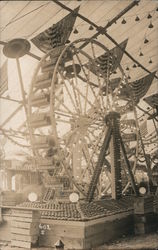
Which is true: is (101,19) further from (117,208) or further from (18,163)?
(18,163)

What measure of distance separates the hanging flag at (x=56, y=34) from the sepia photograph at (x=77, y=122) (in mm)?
38

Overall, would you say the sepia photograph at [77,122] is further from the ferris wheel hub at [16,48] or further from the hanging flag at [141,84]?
the hanging flag at [141,84]

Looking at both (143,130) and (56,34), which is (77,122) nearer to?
(56,34)

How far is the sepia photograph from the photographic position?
7.10 m

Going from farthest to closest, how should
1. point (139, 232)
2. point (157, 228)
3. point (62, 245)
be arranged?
point (157, 228) < point (139, 232) < point (62, 245)

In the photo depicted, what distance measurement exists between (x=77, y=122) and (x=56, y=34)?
3.46 m

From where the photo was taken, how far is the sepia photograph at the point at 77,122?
7098mm

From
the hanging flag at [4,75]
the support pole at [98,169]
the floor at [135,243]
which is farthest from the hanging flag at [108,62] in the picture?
the floor at [135,243]

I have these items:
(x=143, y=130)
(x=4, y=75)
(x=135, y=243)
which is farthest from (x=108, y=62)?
(x=143, y=130)

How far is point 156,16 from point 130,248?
33.4 feet

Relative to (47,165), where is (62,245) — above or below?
below

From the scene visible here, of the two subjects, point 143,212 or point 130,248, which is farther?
point 143,212

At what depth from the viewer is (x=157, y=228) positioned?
9.20 metres

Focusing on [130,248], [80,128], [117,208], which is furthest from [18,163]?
[130,248]
